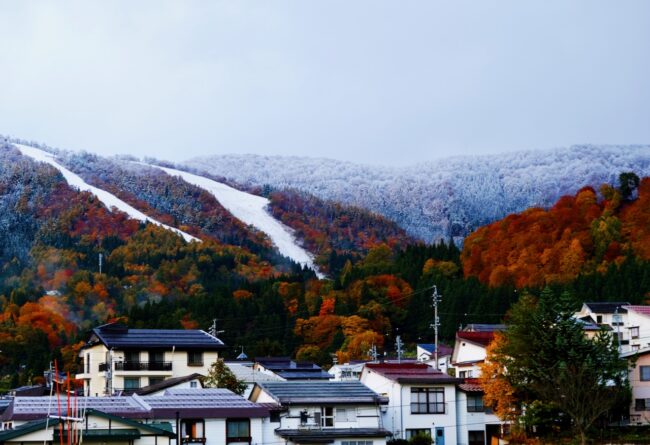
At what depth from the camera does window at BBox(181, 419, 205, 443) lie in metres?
42.8

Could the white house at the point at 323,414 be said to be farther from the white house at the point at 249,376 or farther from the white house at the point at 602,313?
the white house at the point at 602,313

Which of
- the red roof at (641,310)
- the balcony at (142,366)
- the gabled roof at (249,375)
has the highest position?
the red roof at (641,310)

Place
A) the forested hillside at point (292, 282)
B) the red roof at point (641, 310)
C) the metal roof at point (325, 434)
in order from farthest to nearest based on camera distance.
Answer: the forested hillside at point (292, 282), the red roof at point (641, 310), the metal roof at point (325, 434)

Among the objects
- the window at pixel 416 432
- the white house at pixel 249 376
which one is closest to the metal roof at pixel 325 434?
the window at pixel 416 432

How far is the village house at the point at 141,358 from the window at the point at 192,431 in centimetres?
1747

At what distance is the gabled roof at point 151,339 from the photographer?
61500 millimetres

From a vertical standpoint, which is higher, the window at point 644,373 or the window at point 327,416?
the window at point 644,373

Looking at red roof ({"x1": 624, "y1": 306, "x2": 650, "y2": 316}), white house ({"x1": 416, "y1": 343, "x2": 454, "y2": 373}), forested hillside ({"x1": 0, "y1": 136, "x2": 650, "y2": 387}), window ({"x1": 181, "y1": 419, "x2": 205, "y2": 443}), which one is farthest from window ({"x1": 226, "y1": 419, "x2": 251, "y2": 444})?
forested hillside ({"x1": 0, "y1": 136, "x2": 650, "y2": 387})

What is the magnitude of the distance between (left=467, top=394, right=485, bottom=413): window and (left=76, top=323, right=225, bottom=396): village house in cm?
1569

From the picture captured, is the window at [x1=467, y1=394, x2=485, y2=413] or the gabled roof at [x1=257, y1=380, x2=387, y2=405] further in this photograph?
the window at [x1=467, y1=394, x2=485, y2=413]

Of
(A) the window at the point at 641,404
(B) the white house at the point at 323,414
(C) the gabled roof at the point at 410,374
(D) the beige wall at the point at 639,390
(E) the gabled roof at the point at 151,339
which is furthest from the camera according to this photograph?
(E) the gabled roof at the point at 151,339

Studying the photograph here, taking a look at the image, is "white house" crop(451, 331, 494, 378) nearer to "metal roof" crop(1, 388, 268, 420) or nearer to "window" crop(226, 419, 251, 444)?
"metal roof" crop(1, 388, 268, 420)

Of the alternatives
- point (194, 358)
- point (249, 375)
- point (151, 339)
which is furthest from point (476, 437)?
point (151, 339)

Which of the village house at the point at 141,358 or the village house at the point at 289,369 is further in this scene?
the village house at the point at 289,369
